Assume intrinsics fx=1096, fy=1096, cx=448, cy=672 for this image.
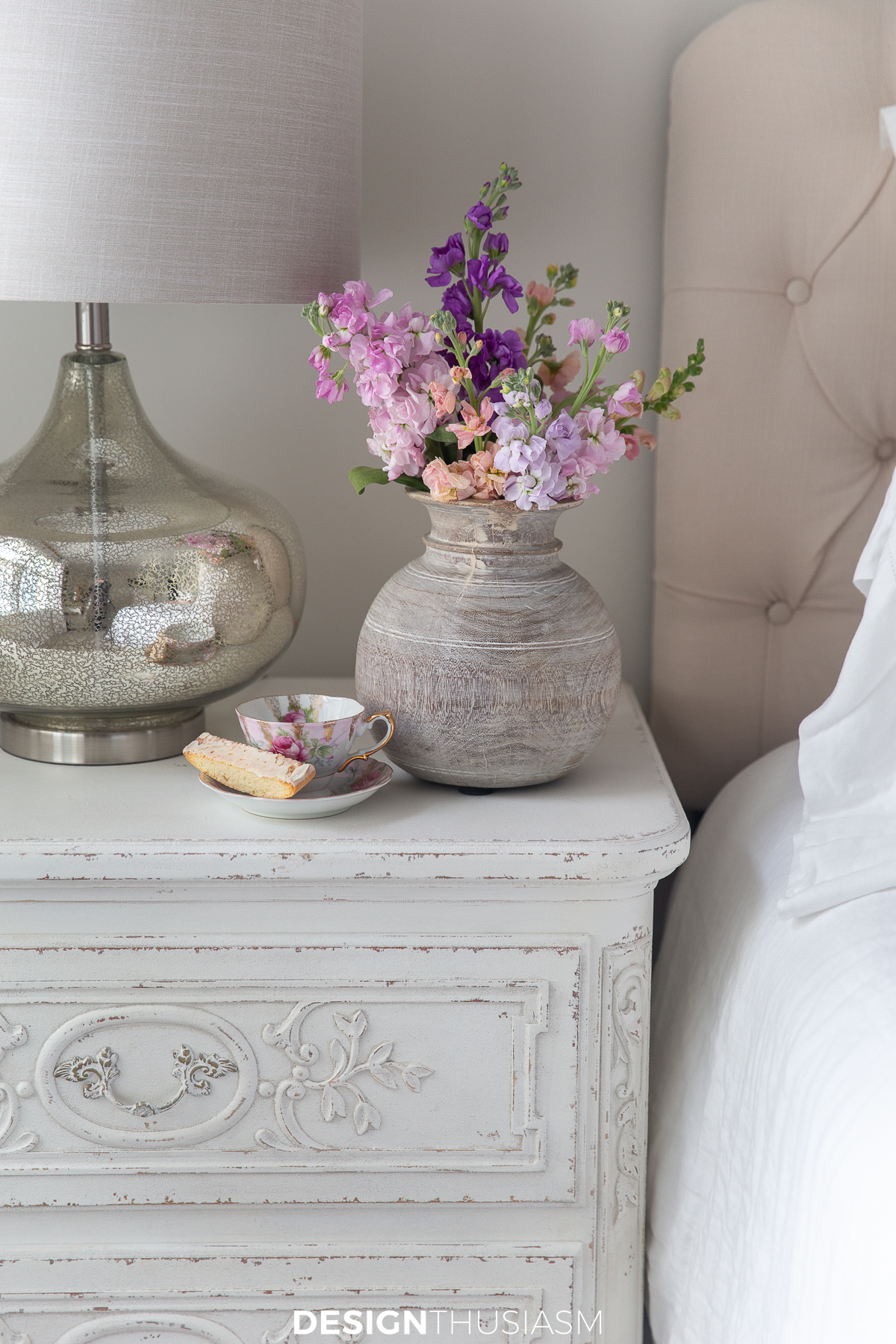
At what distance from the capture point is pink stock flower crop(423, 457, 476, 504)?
78 centimetres

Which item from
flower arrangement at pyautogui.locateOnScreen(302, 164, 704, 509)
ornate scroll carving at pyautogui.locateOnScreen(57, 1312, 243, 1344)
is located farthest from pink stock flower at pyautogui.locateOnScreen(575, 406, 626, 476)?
ornate scroll carving at pyautogui.locateOnScreen(57, 1312, 243, 1344)

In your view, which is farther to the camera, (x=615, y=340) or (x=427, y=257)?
(x=427, y=257)

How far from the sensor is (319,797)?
80 centimetres

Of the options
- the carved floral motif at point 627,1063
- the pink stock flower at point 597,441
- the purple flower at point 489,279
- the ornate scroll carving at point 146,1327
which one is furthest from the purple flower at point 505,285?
the ornate scroll carving at point 146,1327

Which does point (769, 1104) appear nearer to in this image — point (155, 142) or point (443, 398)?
point (443, 398)

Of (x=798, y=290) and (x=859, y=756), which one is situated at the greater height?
(x=798, y=290)

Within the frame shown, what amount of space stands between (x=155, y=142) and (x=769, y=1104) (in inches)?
31.0

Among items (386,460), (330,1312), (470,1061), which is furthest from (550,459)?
(330,1312)

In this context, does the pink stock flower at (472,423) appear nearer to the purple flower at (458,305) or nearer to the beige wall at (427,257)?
the purple flower at (458,305)

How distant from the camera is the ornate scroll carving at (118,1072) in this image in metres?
0.78

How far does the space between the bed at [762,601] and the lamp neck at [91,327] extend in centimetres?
54

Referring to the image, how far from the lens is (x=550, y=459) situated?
30.1 inches

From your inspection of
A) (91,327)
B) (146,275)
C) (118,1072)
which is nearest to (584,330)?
(146,275)

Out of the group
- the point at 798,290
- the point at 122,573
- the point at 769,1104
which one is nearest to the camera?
the point at 769,1104
